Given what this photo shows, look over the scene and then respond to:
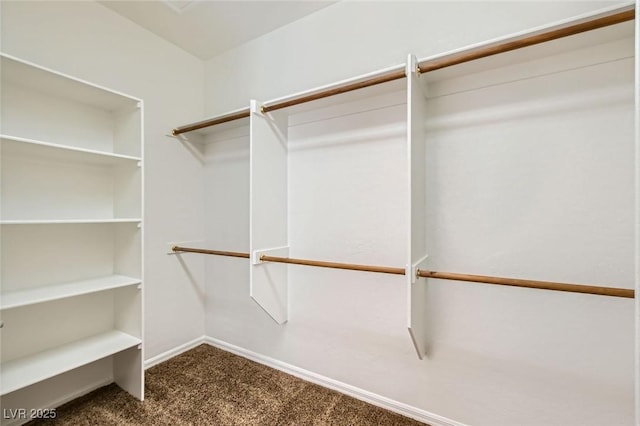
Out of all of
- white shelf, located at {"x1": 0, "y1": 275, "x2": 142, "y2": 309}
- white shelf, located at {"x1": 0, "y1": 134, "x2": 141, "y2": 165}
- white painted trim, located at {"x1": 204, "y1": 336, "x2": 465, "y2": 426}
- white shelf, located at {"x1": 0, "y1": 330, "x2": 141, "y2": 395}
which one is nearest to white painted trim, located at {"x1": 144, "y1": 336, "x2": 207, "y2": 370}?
white painted trim, located at {"x1": 204, "y1": 336, "x2": 465, "y2": 426}

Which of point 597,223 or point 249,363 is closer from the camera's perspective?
point 597,223

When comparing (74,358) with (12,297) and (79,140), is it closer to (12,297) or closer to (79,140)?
(12,297)

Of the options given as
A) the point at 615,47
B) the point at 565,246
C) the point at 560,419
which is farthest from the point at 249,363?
the point at 615,47

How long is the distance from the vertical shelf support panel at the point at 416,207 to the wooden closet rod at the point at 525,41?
109 millimetres

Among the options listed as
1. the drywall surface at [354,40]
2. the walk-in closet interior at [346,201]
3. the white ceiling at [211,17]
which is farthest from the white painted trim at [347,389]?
the white ceiling at [211,17]

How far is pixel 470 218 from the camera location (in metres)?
1.53

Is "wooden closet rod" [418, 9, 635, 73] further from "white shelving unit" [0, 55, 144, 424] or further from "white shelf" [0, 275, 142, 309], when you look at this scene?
"white shelf" [0, 275, 142, 309]

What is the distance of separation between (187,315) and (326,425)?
1.54 m

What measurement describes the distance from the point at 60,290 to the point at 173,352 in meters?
1.07

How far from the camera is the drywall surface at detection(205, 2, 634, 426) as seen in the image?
126cm

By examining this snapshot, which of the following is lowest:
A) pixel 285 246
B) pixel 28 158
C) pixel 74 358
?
pixel 74 358

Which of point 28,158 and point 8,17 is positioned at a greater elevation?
point 8,17

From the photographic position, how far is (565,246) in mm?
1326

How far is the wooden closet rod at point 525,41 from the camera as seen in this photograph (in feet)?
3.39
